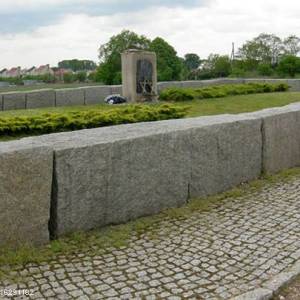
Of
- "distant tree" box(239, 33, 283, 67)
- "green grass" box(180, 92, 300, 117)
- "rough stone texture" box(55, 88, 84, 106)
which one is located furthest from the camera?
"distant tree" box(239, 33, 283, 67)

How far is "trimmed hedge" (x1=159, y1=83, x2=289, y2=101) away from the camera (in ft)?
54.9

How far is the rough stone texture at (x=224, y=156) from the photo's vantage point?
541 centimetres

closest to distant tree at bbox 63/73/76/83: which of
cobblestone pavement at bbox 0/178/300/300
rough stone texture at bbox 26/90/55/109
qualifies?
rough stone texture at bbox 26/90/55/109

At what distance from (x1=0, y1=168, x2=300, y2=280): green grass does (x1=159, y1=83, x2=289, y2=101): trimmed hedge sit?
1131 cm

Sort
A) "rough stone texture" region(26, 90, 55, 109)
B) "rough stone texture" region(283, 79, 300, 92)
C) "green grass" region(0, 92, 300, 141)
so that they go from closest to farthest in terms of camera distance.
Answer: "green grass" region(0, 92, 300, 141) → "rough stone texture" region(26, 90, 55, 109) → "rough stone texture" region(283, 79, 300, 92)

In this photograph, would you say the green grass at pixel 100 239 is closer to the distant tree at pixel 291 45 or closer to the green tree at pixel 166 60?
the green tree at pixel 166 60

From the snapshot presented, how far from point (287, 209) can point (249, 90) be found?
15.0m

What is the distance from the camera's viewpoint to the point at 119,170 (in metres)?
4.52

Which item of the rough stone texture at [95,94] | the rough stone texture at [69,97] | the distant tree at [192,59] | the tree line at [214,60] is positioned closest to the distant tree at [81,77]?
the tree line at [214,60]

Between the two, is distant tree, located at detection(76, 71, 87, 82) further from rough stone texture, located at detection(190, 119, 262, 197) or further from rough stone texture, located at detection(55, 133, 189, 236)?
rough stone texture, located at detection(55, 133, 189, 236)

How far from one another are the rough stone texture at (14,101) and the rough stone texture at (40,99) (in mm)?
182

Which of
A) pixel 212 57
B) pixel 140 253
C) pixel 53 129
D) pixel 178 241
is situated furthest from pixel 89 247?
pixel 212 57

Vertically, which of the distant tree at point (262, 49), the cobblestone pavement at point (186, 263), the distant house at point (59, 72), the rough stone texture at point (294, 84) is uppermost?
the distant tree at point (262, 49)

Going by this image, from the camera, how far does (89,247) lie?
157 inches
